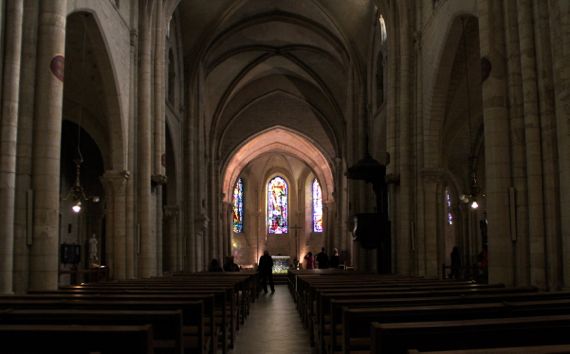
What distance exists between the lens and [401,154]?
62.0 feet

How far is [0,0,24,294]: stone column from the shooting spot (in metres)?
10.1

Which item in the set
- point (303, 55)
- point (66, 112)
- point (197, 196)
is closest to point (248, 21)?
point (303, 55)

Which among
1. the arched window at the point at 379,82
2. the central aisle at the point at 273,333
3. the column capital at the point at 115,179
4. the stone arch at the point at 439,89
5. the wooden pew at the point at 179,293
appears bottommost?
the central aisle at the point at 273,333

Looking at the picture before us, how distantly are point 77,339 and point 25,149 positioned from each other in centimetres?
768

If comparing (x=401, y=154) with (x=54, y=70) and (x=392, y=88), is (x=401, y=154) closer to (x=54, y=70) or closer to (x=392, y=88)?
(x=392, y=88)

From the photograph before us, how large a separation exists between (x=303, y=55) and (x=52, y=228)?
25.6 meters

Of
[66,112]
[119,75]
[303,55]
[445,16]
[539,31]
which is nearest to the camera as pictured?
[539,31]

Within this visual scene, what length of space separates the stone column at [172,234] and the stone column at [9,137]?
15.8 m

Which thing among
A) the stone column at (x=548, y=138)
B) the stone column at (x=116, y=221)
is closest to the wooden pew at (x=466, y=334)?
the stone column at (x=548, y=138)

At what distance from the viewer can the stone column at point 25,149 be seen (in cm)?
1067

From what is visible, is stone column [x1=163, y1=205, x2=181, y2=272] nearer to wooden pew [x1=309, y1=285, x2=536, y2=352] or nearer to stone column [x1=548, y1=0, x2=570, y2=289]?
wooden pew [x1=309, y1=285, x2=536, y2=352]

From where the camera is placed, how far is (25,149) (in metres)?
10.9

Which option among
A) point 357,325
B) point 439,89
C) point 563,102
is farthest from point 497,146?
point 439,89

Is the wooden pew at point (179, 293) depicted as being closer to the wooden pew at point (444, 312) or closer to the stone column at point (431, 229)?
the wooden pew at point (444, 312)
